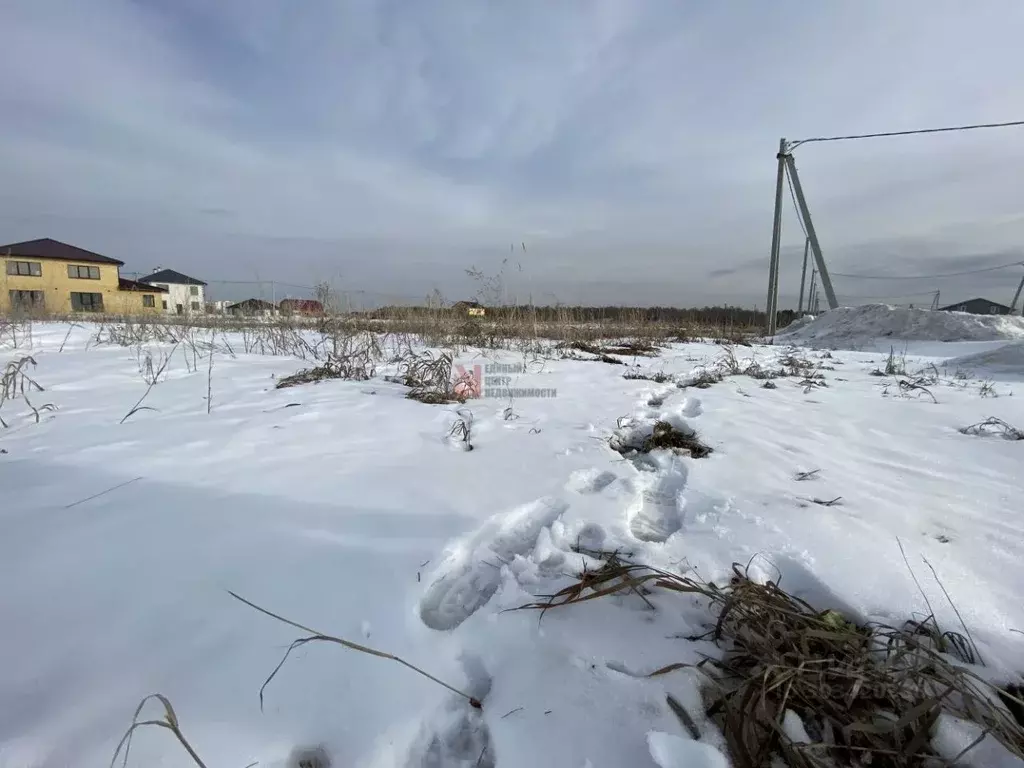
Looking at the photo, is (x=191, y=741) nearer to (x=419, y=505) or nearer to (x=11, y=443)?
(x=419, y=505)

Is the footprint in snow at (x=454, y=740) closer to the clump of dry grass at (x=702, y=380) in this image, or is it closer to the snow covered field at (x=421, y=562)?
the snow covered field at (x=421, y=562)

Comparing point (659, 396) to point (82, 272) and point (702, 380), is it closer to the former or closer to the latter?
point (702, 380)

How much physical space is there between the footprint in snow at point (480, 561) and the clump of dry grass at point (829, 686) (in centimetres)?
16

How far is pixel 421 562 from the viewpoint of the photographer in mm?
1130

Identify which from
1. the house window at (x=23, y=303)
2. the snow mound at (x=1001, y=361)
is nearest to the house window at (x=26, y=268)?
the house window at (x=23, y=303)

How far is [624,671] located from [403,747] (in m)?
0.42

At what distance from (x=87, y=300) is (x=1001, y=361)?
42.8 meters

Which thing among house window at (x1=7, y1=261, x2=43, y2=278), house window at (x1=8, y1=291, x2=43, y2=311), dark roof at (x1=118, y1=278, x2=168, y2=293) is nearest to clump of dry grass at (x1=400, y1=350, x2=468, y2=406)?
house window at (x1=8, y1=291, x2=43, y2=311)

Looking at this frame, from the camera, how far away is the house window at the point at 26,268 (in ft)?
85.4

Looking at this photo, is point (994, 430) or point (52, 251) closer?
point (994, 430)

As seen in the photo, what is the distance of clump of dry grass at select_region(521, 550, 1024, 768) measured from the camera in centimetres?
65

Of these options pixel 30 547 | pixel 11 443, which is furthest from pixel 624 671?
pixel 11 443

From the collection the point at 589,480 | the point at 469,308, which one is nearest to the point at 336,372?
the point at 589,480

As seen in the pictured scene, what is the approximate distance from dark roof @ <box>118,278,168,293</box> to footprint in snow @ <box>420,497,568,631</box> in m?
41.1
